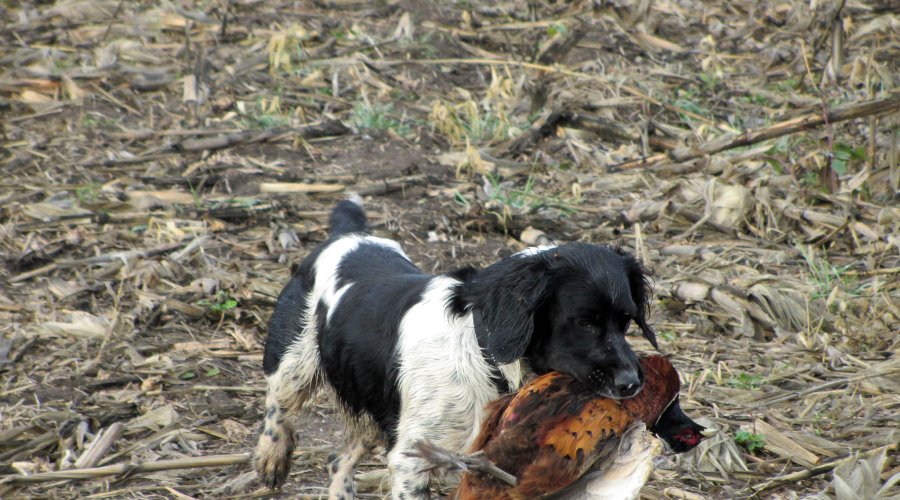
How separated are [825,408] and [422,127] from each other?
4572mm

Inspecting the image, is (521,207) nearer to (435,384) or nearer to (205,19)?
(435,384)

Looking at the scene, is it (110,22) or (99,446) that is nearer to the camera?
(99,446)

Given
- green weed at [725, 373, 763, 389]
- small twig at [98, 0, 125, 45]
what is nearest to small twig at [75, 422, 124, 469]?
green weed at [725, 373, 763, 389]

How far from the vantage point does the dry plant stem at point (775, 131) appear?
250 inches

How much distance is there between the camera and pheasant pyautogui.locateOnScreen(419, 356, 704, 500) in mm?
3281

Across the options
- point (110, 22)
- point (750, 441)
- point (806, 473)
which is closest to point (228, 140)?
point (110, 22)

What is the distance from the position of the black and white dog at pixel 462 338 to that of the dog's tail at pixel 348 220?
0.59m

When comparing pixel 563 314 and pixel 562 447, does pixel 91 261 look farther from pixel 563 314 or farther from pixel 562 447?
pixel 562 447

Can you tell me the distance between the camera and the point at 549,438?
10.9ft

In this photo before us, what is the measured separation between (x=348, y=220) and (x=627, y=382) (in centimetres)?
217

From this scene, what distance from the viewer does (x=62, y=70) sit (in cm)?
898

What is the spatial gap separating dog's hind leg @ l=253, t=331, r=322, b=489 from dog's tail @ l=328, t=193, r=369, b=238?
24.5 inches

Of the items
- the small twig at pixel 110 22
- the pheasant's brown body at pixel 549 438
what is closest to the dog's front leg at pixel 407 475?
the pheasant's brown body at pixel 549 438

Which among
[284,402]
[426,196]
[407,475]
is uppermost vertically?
[407,475]
